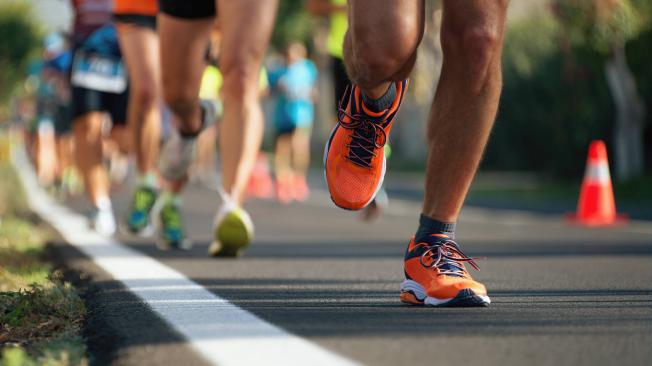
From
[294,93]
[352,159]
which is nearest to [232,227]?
[352,159]

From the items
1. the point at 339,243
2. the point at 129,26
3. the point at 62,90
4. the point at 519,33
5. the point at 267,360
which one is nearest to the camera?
the point at 267,360

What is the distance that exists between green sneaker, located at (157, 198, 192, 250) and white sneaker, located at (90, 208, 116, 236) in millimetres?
1257

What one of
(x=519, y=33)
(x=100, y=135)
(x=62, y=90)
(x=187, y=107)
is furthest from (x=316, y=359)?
(x=519, y=33)

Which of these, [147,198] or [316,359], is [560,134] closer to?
[147,198]

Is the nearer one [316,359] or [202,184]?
[316,359]

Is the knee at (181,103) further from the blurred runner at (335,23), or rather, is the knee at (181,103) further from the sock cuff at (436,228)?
the sock cuff at (436,228)

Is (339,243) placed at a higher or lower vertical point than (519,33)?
lower

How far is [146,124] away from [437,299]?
3.94 m

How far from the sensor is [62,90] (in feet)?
51.6

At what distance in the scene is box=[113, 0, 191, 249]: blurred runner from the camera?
23.0 feet

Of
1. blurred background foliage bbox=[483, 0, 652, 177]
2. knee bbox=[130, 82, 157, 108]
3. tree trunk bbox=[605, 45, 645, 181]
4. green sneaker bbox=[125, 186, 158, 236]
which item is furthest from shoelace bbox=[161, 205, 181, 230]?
tree trunk bbox=[605, 45, 645, 181]

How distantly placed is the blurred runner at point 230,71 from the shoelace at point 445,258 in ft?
5.87

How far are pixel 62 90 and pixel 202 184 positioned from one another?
5346 mm

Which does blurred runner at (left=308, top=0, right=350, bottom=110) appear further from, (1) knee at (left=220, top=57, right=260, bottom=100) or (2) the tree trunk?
(2) the tree trunk
